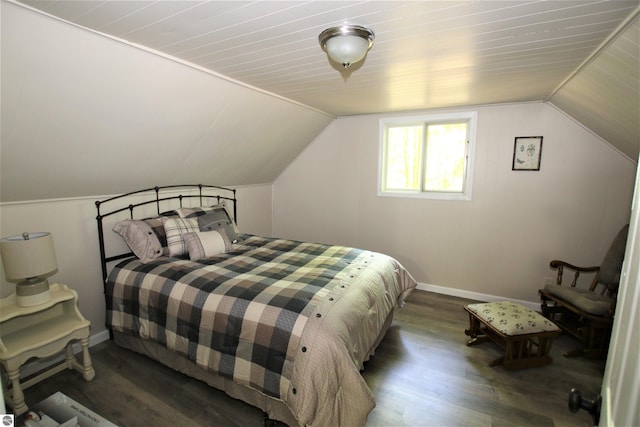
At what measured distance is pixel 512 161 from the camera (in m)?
3.27

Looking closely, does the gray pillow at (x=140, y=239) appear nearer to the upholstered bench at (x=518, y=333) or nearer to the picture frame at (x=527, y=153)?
the upholstered bench at (x=518, y=333)

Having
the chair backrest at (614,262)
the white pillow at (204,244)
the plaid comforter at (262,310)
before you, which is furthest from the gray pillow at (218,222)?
the chair backrest at (614,262)

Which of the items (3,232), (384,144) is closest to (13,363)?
(3,232)

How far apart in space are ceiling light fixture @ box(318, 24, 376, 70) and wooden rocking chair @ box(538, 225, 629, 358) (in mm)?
2770

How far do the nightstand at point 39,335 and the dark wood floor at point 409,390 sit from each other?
5.4 inches

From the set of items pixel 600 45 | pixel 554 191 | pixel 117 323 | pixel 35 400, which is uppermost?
pixel 600 45

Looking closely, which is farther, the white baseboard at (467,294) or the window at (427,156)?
the window at (427,156)

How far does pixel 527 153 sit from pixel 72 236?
175 inches

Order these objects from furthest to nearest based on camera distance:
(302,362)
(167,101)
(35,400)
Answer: (167,101), (35,400), (302,362)

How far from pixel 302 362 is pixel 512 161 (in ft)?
10.2

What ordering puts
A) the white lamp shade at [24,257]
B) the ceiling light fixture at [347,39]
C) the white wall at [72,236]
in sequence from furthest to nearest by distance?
the white wall at [72,236] < the white lamp shade at [24,257] < the ceiling light fixture at [347,39]

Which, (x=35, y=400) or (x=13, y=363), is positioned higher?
(x=13, y=363)

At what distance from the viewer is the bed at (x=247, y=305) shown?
63.4 inches

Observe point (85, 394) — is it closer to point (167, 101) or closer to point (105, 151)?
point (105, 151)
